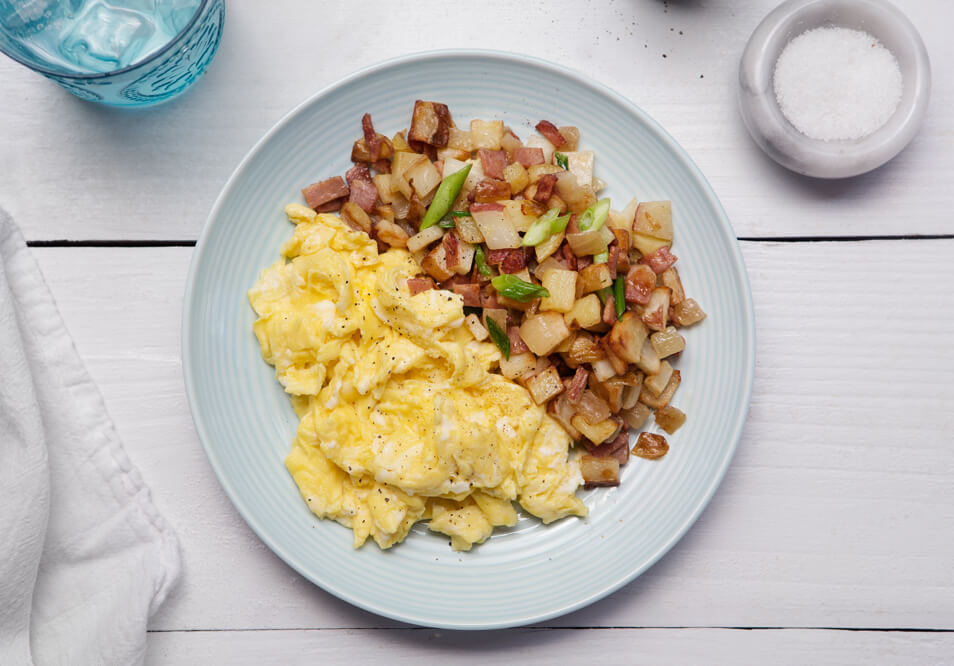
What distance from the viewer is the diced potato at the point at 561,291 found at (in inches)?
76.5

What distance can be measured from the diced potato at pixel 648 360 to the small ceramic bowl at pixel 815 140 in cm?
72

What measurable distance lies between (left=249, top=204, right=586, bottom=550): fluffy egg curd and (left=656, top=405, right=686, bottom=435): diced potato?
0.29 m

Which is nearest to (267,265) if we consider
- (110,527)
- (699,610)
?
(110,527)

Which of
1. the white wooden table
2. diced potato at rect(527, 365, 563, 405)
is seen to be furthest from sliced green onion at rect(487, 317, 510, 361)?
the white wooden table

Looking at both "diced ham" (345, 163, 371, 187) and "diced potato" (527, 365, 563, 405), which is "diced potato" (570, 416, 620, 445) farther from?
"diced ham" (345, 163, 371, 187)

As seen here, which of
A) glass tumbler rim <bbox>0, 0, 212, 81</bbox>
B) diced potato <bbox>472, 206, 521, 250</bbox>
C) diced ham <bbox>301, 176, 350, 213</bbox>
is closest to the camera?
glass tumbler rim <bbox>0, 0, 212, 81</bbox>

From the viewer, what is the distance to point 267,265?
2.07 metres

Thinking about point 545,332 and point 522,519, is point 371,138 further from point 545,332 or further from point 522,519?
point 522,519

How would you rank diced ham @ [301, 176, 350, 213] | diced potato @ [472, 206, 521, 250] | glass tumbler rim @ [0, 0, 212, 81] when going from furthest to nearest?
diced ham @ [301, 176, 350, 213] < diced potato @ [472, 206, 521, 250] < glass tumbler rim @ [0, 0, 212, 81]

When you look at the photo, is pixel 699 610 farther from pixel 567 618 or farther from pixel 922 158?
pixel 922 158

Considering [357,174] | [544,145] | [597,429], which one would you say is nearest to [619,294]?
[597,429]

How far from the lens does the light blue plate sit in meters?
1.98

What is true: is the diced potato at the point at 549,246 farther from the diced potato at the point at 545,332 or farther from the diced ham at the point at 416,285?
the diced ham at the point at 416,285

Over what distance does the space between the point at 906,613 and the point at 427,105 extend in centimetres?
222
